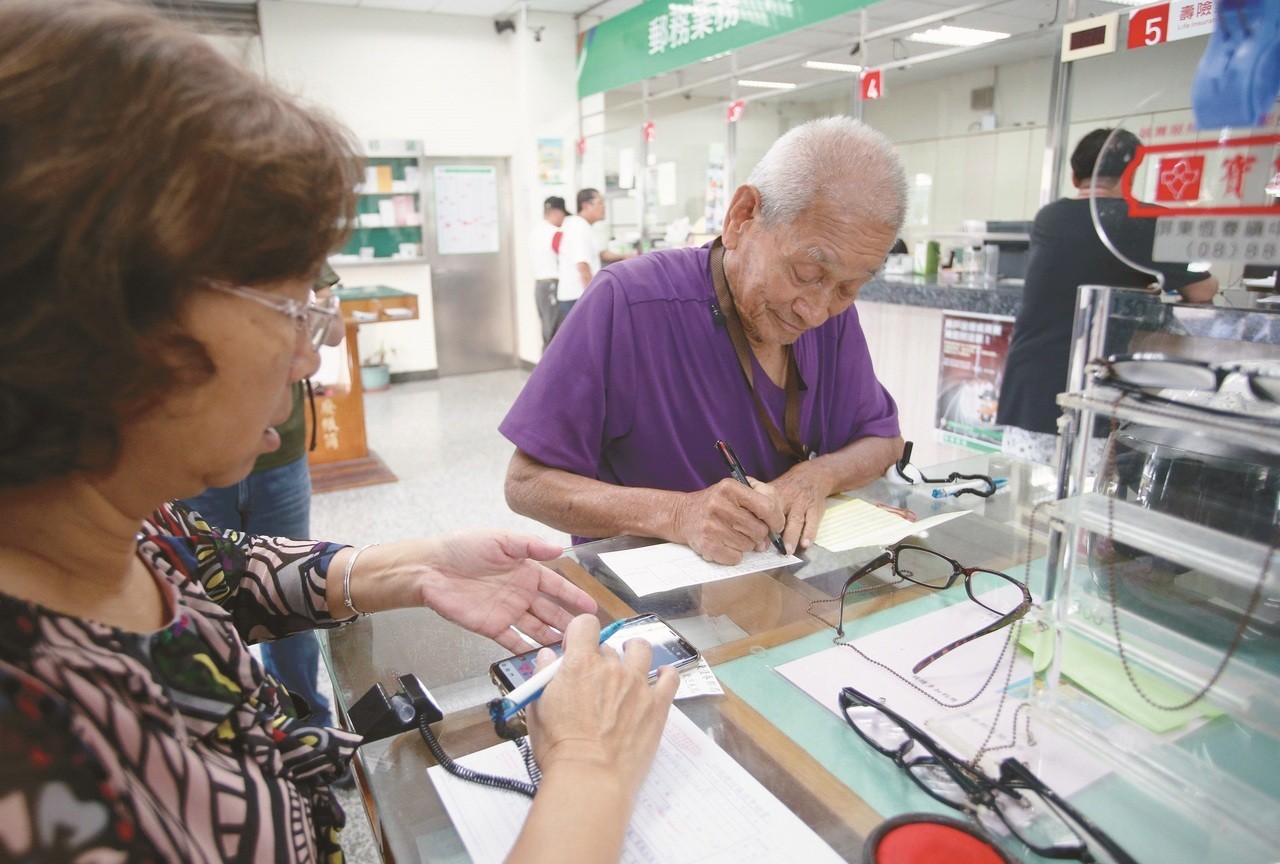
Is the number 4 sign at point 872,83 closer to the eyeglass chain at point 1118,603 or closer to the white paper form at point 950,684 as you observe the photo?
the white paper form at point 950,684

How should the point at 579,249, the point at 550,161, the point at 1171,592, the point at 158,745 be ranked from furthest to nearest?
the point at 550,161 → the point at 579,249 → the point at 1171,592 → the point at 158,745

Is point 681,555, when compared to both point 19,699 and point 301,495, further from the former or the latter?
point 301,495

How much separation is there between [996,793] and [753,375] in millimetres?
1042

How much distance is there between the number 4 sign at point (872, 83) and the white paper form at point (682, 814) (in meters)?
4.46

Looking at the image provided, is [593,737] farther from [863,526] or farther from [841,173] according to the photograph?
[841,173]

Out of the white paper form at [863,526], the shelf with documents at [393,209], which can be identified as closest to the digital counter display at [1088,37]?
the white paper form at [863,526]

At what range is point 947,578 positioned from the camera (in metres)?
1.22

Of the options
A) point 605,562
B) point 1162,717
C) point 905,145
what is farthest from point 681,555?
point 905,145

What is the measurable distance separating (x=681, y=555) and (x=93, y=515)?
2.79 ft

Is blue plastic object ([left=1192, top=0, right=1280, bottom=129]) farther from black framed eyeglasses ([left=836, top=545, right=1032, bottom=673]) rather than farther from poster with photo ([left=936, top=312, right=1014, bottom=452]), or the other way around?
poster with photo ([left=936, top=312, right=1014, bottom=452])

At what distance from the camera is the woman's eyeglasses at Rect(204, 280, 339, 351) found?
0.58 m

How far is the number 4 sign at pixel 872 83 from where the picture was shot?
4422 millimetres

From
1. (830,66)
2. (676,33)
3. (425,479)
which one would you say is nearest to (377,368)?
(425,479)

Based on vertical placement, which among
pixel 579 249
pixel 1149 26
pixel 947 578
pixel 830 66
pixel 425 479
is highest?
pixel 830 66
